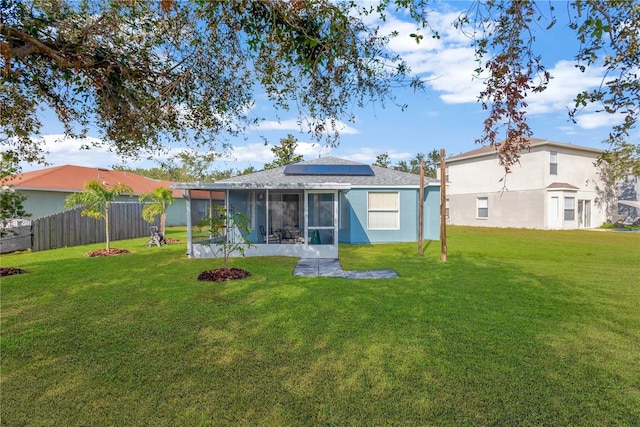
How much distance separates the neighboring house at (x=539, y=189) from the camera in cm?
2294

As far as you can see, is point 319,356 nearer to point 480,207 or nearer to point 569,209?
point 569,209

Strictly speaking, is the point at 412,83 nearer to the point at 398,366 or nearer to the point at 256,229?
the point at 398,366

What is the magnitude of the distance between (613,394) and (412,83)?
3604 millimetres

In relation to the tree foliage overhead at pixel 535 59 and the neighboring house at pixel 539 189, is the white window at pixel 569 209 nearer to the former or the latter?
the neighboring house at pixel 539 189

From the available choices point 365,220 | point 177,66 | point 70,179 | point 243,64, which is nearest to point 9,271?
point 177,66

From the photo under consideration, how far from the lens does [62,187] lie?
1922cm

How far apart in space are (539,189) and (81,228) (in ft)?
90.9

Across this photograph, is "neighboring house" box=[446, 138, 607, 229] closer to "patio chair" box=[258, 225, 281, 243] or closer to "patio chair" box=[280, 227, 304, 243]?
"patio chair" box=[280, 227, 304, 243]

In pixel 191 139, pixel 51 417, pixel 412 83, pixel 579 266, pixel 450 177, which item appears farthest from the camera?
pixel 450 177

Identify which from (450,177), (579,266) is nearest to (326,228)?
(579,266)

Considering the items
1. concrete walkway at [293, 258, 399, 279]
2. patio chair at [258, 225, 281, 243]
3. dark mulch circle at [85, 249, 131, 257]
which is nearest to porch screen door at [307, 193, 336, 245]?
patio chair at [258, 225, 281, 243]

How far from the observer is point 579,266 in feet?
31.1

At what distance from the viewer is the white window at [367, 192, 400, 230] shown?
15.8 m

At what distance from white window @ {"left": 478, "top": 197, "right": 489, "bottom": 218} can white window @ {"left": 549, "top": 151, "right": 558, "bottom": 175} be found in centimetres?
492
